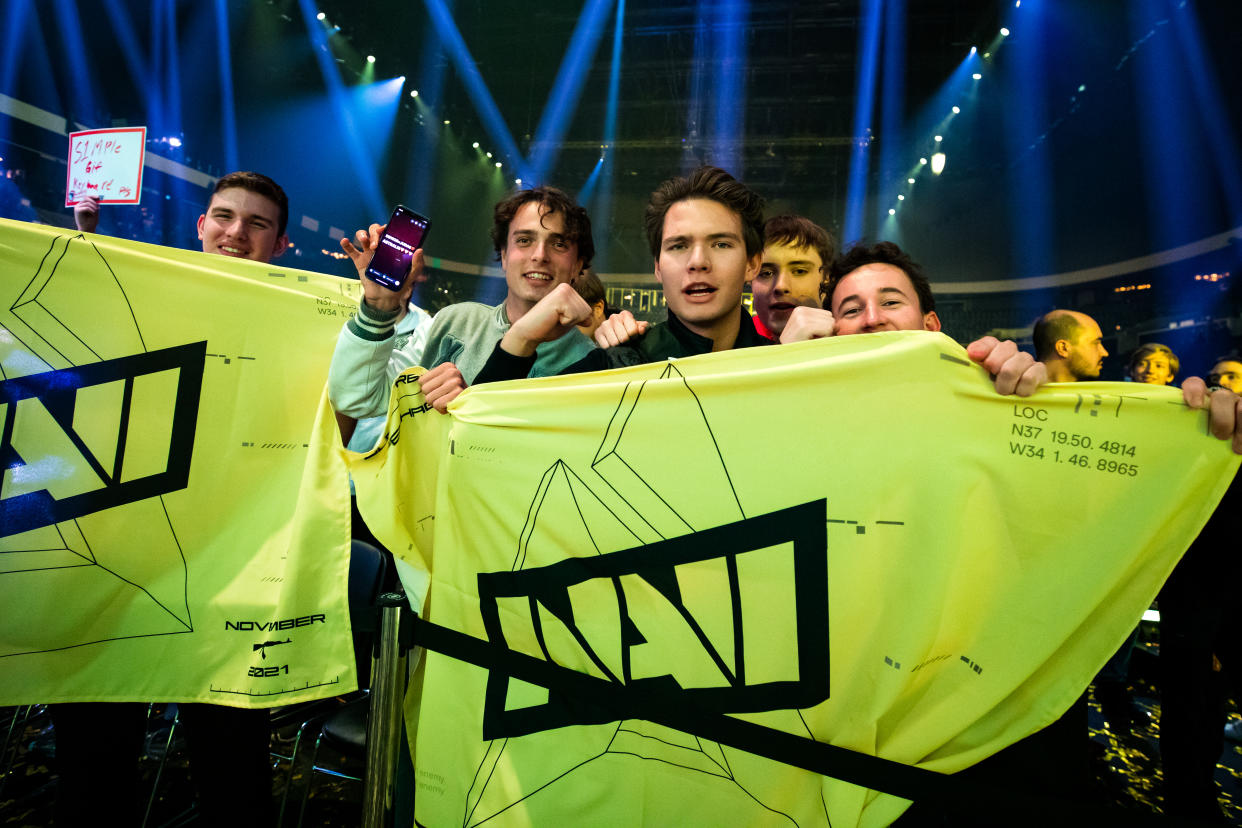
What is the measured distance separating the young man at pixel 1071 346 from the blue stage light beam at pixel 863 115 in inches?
249

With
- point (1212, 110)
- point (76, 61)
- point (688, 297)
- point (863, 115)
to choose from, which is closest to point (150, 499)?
point (688, 297)

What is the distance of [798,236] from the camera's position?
2072 mm

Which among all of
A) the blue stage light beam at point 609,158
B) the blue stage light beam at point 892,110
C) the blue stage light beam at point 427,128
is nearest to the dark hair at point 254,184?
the blue stage light beam at point 609,158

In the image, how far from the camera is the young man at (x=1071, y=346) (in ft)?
8.50

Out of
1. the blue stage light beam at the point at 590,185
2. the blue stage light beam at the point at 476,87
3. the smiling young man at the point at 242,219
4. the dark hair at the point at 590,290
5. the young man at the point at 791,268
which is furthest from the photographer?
the blue stage light beam at the point at 590,185

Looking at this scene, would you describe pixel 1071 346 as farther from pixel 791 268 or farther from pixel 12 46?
pixel 12 46

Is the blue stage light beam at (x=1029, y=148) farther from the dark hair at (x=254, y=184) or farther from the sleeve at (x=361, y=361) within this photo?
the sleeve at (x=361, y=361)

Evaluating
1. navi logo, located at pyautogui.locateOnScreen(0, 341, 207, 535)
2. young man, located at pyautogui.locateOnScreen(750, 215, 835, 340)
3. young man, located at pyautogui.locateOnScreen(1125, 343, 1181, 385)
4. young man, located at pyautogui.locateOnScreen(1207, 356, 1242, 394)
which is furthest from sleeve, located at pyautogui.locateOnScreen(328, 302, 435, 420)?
young man, located at pyautogui.locateOnScreen(1207, 356, 1242, 394)

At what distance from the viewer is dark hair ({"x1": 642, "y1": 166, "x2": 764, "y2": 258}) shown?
1468mm

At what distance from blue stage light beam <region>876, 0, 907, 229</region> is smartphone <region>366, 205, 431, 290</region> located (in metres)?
8.92

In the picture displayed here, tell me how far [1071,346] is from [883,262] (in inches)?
70.8

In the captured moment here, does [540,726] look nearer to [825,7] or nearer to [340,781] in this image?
[340,781]

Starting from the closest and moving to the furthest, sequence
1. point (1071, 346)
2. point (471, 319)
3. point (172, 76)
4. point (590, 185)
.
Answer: point (471, 319) < point (1071, 346) < point (172, 76) < point (590, 185)

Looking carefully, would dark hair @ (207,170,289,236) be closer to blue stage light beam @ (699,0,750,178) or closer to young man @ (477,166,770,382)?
young man @ (477,166,770,382)
